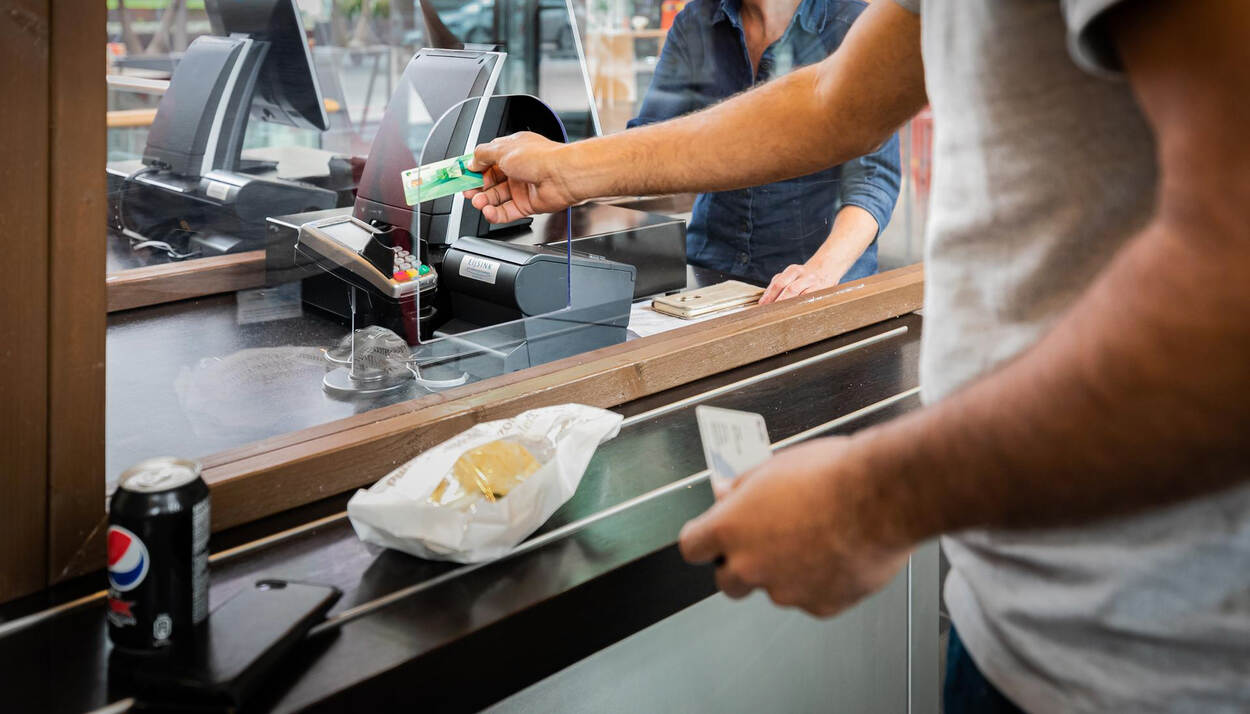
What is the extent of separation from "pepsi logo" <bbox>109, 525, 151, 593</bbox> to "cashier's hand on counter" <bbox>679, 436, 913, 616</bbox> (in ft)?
1.49

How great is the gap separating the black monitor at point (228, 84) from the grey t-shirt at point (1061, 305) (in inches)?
54.4

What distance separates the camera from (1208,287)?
54 centimetres

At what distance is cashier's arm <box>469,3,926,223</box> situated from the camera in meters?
1.18

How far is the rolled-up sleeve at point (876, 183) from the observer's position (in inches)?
88.4

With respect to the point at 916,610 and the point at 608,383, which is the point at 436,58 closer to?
the point at 608,383

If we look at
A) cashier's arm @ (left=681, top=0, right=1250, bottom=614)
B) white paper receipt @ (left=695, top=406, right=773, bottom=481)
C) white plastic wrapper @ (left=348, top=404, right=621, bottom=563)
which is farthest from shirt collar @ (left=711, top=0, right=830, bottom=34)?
cashier's arm @ (left=681, top=0, right=1250, bottom=614)

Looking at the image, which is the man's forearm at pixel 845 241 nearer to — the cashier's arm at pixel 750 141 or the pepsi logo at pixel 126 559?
the cashier's arm at pixel 750 141

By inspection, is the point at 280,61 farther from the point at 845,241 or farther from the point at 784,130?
the point at 845,241

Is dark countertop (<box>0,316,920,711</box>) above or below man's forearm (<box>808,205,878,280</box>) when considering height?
below

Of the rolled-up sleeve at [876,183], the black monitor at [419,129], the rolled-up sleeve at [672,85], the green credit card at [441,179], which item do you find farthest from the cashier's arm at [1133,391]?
the rolled-up sleeve at [672,85]

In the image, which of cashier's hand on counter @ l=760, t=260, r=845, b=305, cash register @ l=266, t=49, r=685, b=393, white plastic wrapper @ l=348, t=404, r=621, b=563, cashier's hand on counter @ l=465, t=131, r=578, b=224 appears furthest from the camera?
cashier's hand on counter @ l=760, t=260, r=845, b=305

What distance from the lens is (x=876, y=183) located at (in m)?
2.30

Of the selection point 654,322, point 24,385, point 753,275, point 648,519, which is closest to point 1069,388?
point 648,519

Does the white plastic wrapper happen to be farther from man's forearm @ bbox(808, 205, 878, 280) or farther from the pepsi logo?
man's forearm @ bbox(808, 205, 878, 280)
